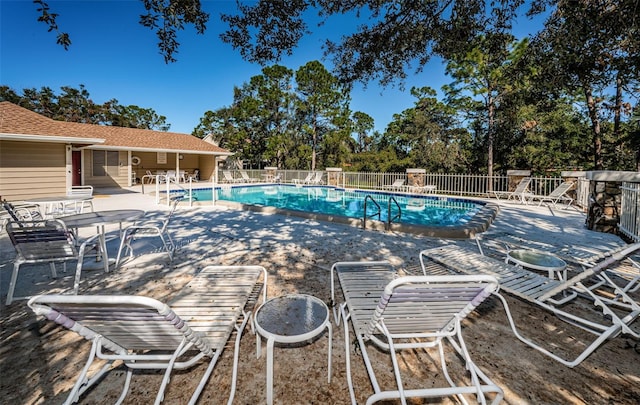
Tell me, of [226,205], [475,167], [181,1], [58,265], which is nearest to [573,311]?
[181,1]

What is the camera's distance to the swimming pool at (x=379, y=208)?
245 inches

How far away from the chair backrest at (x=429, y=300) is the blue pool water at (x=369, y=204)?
6433 millimetres

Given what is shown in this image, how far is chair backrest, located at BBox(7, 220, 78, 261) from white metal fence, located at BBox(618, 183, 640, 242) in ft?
26.2

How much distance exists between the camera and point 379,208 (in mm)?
6590

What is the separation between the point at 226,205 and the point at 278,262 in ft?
19.8

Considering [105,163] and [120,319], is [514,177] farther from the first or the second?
[105,163]

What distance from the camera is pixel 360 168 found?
21906 millimetres

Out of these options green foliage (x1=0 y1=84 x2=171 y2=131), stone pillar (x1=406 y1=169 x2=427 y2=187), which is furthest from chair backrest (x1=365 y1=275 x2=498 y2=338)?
green foliage (x1=0 y1=84 x2=171 y2=131)

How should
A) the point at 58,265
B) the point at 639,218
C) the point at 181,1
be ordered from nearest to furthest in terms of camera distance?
the point at 181,1 → the point at 58,265 → the point at 639,218

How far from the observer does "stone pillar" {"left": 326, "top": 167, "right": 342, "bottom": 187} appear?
18125 mm

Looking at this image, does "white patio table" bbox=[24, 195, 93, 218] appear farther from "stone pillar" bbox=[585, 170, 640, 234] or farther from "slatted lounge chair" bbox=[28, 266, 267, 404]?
"stone pillar" bbox=[585, 170, 640, 234]

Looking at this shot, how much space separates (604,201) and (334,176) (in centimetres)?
1341

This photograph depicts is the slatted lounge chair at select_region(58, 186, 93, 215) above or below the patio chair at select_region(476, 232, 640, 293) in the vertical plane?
above

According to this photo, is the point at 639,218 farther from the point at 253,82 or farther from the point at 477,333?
the point at 253,82
